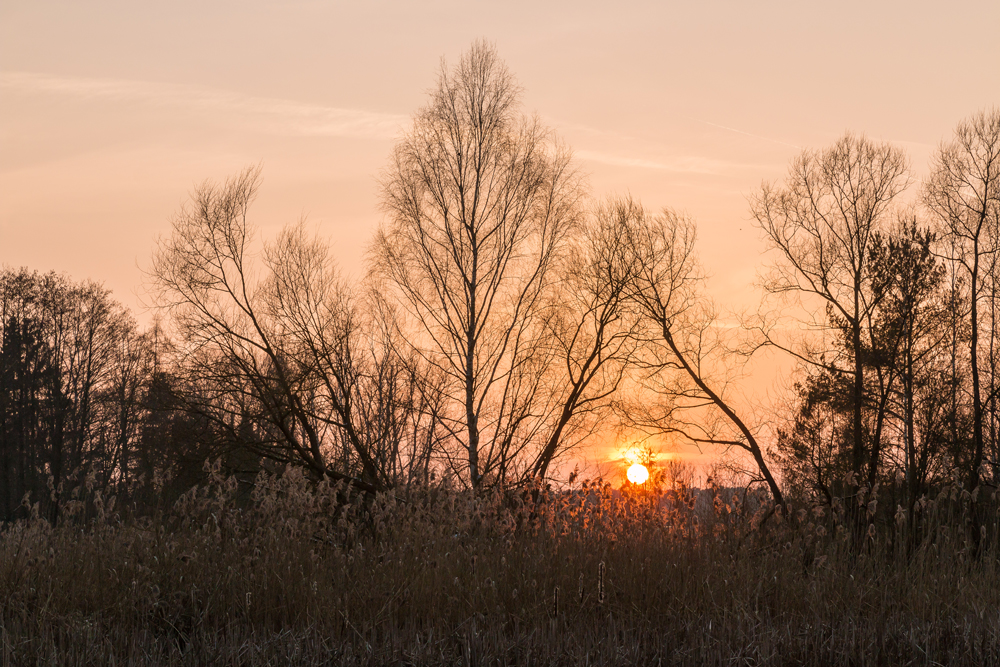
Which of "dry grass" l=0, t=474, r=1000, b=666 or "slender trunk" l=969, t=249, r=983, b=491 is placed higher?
"slender trunk" l=969, t=249, r=983, b=491

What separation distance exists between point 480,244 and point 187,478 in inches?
371

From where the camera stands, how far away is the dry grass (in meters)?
5.20

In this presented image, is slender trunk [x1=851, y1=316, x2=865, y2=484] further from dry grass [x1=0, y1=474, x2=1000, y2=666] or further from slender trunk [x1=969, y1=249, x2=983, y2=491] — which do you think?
dry grass [x1=0, y1=474, x2=1000, y2=666]

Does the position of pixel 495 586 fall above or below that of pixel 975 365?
below

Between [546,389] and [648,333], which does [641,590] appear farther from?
[648,333]

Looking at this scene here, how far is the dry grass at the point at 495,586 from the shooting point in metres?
5.20

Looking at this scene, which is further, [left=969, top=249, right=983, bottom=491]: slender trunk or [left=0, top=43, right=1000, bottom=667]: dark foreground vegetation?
[left=969, top=249, right=983, bottom=491]: slender trunk

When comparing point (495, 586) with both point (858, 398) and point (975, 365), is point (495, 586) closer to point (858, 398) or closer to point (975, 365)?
point (858, 398)

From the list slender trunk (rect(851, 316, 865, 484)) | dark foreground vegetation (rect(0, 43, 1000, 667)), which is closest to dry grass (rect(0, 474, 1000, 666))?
dark foreground vegetation (rect(0, 43, 1000, 667))

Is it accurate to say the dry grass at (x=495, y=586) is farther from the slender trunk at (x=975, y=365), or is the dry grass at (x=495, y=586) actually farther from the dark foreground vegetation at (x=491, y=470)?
the slender trunk at (x=975, y=365)

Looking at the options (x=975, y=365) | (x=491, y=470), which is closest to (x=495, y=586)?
(x=491, y=470)

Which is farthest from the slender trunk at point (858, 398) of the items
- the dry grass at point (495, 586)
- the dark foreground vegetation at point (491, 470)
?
the dry grass at point (495, 586)

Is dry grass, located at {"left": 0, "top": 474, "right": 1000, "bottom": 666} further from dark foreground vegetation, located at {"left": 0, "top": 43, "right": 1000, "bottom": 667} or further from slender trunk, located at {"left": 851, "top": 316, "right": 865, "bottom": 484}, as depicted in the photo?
slender trunk, located at {"left": 851, "top": 316, "right": 865, "bottom": 484}

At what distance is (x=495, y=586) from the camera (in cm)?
605
